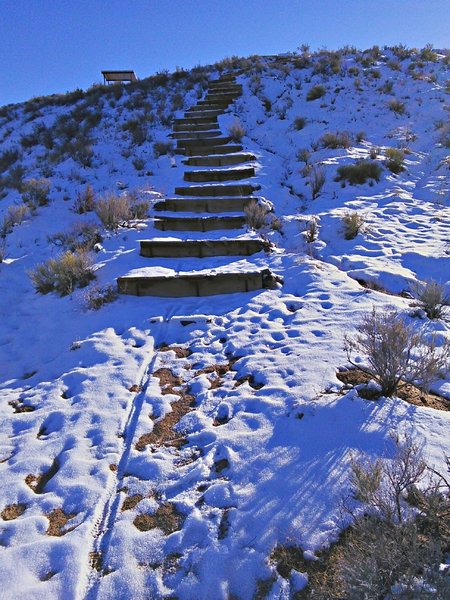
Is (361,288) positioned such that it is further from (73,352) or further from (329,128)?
(329,128)

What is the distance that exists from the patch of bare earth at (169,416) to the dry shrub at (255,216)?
351cm

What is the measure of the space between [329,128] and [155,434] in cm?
950

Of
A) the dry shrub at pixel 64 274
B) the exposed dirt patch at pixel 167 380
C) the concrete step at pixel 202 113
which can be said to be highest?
the concrete step at pixel 202 113

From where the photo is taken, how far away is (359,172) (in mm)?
7887

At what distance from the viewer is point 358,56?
48.2 feet

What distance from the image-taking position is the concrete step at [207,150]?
30.9 feet

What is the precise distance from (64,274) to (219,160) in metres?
4.96

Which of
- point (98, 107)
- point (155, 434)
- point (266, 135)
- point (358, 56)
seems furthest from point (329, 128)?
point (155, 434)

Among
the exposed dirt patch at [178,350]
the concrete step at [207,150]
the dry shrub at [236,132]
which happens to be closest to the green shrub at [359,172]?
the concrete step at [207,150]

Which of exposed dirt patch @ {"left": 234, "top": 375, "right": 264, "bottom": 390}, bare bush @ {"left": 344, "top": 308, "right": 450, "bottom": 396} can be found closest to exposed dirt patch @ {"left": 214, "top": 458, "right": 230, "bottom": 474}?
exposed dirt patch @ {"left": 234, "top": 375, "right": 264, "bottom": 390}

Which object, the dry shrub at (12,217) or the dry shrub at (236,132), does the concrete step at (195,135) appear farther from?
the dry shrub at (12,217)

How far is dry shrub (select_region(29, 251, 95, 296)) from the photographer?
540 centimetres

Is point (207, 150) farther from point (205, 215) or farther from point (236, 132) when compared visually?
point (205, 215)

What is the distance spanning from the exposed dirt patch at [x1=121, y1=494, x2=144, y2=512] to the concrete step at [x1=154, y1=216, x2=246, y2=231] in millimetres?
4934
